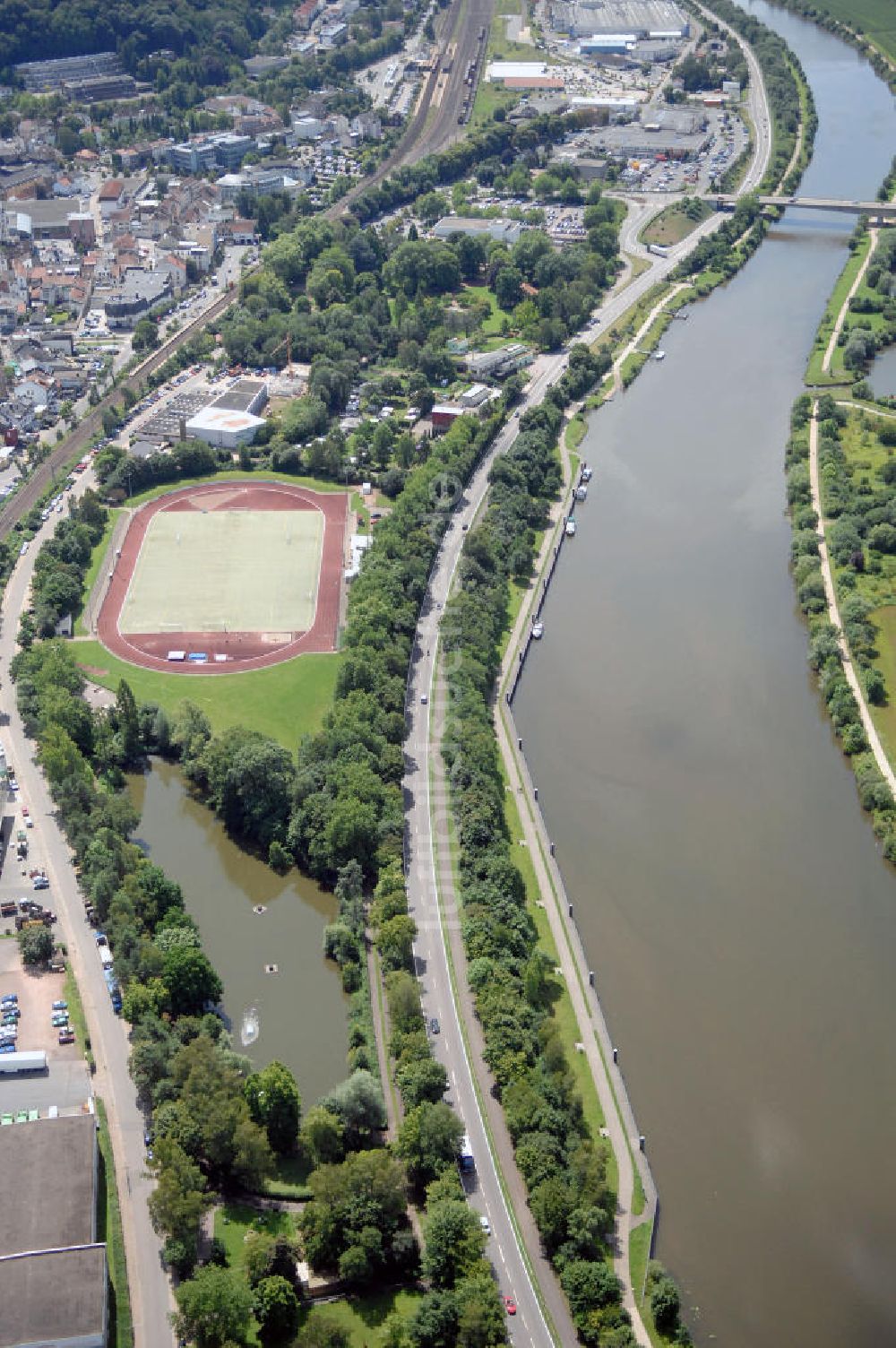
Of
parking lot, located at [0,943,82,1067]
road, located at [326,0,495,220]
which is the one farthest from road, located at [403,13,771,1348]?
road, located at [326,0,495,220]

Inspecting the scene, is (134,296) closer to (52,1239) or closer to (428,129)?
(428,129)

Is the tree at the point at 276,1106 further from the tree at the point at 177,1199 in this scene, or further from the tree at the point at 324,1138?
the tree at the point at 177,1199

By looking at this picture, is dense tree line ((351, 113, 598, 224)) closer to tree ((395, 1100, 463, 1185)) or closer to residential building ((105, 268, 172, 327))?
residential building ((105, 268, 172, 327))

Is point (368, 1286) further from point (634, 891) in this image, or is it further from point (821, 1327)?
point (634, 891)

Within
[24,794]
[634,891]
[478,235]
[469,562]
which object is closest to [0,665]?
[24,794]

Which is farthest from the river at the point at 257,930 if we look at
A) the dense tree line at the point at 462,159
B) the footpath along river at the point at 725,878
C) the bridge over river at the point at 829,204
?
the bridge over river at the point at 829,204

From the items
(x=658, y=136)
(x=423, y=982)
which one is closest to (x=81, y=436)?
(x=423, y=982)
